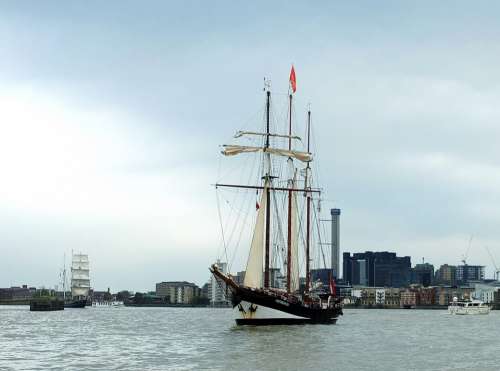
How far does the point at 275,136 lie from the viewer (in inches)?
3812

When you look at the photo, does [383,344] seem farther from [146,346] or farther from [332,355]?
[146,346]

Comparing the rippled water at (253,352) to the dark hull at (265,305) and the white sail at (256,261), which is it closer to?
the dark hull at (265,305)

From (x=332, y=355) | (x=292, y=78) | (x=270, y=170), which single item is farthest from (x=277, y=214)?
(x=332, y=355)

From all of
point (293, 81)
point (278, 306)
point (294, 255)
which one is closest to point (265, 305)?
point (278, 306)

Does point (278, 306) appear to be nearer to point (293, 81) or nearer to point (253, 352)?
point (253, 352)

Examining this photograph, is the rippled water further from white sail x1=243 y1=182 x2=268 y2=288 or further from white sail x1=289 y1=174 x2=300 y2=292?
white sail x1=289 y1=174 x2=300 y2=292

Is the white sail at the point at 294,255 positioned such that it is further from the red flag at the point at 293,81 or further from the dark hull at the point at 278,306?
the red flag at the point at 293,81

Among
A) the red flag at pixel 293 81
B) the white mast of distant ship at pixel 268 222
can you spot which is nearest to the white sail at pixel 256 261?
the white mast of distant ship at pixel 268 222

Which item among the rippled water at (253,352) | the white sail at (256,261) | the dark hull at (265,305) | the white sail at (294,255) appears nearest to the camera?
the rippled water at (253,352)

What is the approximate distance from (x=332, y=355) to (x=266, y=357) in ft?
21.4

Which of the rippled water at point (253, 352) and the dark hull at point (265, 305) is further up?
the dark hull at point (265, 305)

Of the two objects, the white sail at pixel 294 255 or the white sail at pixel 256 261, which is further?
the white sail at pixel 294 255

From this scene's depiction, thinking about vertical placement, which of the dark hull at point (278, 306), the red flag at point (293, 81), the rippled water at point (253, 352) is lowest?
the rippled water at point (253, 352)

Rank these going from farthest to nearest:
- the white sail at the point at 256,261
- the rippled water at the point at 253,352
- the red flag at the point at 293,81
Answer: the red flag at the point at 293,81
the white sail at the point at 256,261
the rippled water at the point at 253,352
